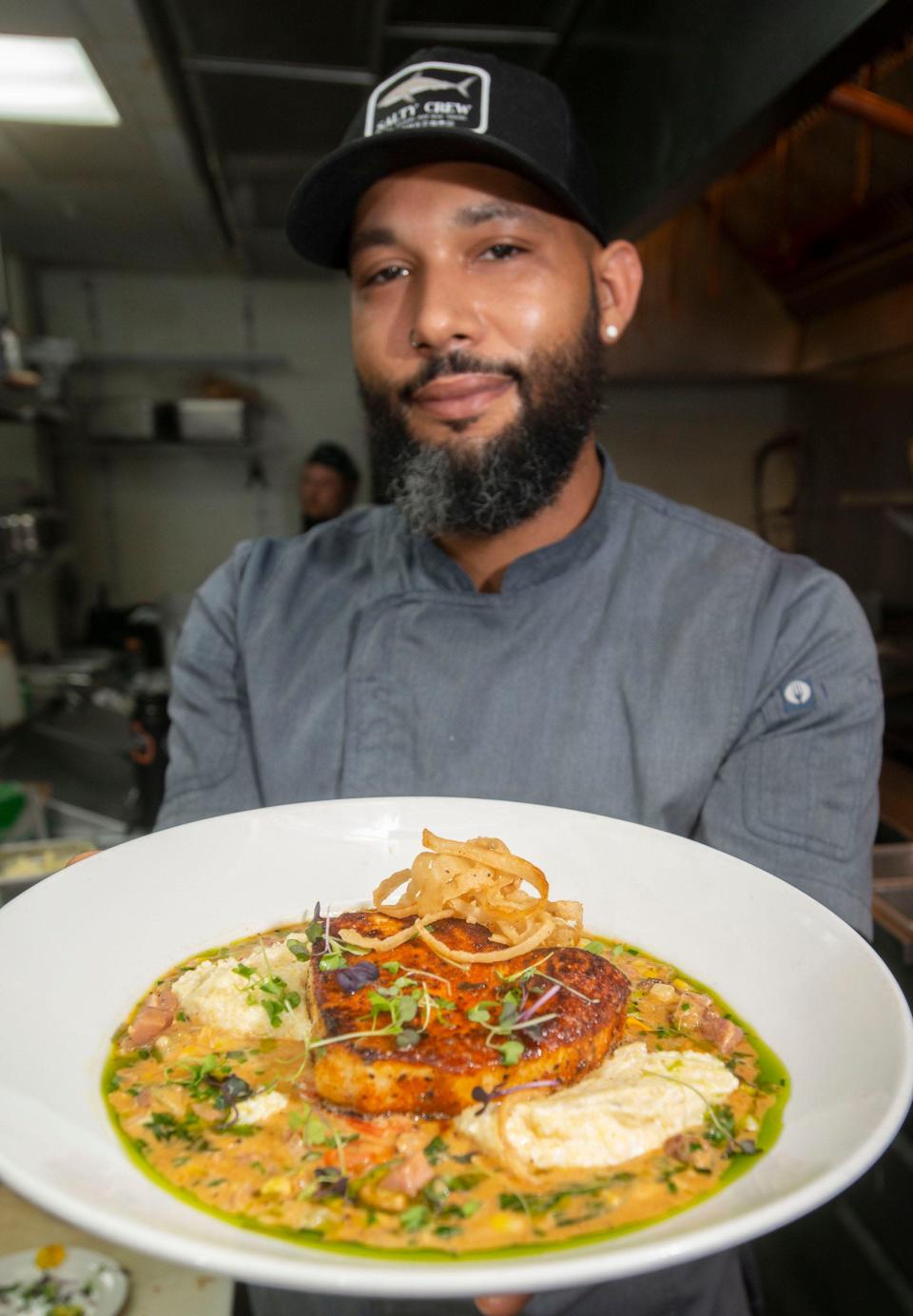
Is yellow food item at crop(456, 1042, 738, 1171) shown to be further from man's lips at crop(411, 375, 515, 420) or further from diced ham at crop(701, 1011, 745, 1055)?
man's lips at crop(411, 375, 515, 420)

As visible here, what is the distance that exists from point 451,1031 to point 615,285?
1.89m

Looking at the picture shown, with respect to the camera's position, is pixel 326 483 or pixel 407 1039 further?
pixel 326 483

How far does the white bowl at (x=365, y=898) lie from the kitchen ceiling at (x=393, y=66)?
1.99 meters

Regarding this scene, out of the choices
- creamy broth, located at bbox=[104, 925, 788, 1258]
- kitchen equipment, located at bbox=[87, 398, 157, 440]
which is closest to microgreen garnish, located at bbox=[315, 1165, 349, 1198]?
creamy broth, located at bbox=[104, 925, 788, 1258]

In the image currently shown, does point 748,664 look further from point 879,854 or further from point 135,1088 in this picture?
point 879,854

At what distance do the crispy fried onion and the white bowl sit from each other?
0.16 m

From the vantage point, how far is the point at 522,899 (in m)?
1.29

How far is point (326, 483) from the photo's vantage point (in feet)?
24.1

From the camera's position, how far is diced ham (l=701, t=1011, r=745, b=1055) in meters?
1.11

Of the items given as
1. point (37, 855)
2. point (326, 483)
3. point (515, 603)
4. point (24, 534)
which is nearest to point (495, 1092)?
point (515, 603)

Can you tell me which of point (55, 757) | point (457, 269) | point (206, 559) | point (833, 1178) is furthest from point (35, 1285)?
point (206, 559)

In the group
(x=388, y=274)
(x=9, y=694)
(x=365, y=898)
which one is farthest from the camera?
Result: (x=9, y=694)

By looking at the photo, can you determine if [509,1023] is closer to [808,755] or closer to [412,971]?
[412,971]

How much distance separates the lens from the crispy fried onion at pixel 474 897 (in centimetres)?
123
